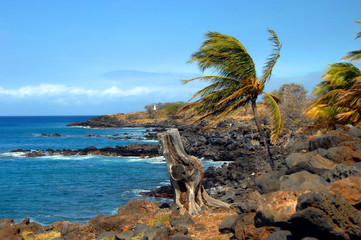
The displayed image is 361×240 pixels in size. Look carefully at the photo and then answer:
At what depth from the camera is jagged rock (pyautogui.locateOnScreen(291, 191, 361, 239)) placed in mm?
4672

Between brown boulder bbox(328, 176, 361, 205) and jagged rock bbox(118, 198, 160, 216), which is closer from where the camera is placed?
brown boulder bbox(328, 176, 361, 205)

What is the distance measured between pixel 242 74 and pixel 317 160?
4.63 m

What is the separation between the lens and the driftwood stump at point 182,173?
34.2 feet

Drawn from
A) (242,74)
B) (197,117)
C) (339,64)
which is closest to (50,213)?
(197,117)

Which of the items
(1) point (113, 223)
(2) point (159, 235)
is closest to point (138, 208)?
(1) point (113, 223)

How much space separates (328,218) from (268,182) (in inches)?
154

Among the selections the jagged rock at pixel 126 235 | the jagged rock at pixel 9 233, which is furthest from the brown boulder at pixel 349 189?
the jagged rock at pixel 9 233

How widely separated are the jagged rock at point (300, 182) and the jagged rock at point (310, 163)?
1.08 metres

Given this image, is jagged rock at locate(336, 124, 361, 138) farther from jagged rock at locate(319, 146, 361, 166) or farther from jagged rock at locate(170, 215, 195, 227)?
jagged rock at locate(170, 215, 195, 227)

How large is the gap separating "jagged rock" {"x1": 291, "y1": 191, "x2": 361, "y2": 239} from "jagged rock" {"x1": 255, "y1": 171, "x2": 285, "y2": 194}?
3.46 metres

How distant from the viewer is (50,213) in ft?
55.6

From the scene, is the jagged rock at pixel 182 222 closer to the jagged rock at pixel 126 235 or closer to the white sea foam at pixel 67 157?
the jagged rock at pixel 126 235

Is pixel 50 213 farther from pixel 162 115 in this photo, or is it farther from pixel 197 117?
pixel 162 115

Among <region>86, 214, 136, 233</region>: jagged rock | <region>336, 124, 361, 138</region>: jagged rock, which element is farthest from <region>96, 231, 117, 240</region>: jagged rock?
<region>336, 124, 361, 138</region>: jagged rock
